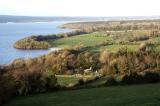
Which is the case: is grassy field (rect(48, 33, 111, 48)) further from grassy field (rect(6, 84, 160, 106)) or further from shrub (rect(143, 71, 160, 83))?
grassy field (rect(6, 84, 160, 106))

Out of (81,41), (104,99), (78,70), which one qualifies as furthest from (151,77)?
(81,41)

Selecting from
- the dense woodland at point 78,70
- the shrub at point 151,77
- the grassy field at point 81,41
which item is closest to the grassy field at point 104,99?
the dense woodland at point 78,70

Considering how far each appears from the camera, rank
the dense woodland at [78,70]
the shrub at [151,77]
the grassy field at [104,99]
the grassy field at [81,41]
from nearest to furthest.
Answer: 1. the grassy field at [104,99]
2. the dense woodland at [78,70]
3. the shrub at [151,77]
4. the grassy field at [81,41]

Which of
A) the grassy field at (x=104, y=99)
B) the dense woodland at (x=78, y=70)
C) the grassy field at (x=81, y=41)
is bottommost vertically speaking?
the grassy field at (x=81, y=41)

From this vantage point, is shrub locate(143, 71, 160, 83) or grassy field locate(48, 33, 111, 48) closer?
shrub locate(143, 71, 160, 83)

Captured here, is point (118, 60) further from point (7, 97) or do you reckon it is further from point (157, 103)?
point (157, 103)

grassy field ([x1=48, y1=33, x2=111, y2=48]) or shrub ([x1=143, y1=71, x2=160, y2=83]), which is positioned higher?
shrub ([x1=143, y1=71, x2=160, y2=83])

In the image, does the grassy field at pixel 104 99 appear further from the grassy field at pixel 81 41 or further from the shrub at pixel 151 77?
the grassy field at pixel 81 41

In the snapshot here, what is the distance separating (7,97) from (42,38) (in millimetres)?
85769

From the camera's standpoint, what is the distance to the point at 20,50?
9231 centimetres

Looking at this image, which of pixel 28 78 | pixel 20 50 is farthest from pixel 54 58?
pixel 20 50

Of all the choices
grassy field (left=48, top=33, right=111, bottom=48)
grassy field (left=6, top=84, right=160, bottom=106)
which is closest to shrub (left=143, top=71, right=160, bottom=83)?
grassy field (left=6, top=84, right=160, bottom=106)

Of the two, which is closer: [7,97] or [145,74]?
[7,97]

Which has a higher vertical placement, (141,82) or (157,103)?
(157,103)
